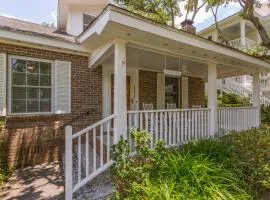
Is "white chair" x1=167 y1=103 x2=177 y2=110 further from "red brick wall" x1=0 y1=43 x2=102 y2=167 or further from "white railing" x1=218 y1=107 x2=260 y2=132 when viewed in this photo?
"red brick wall" x1=0 y1=43 x2=102 y2=167

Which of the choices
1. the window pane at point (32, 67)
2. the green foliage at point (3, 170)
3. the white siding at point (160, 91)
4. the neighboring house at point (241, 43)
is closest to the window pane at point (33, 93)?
the window pane at point (32, 67)

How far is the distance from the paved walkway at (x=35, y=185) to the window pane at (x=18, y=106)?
1.67 metres

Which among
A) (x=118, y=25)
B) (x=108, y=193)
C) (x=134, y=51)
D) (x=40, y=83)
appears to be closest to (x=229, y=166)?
(x=108, y=193)

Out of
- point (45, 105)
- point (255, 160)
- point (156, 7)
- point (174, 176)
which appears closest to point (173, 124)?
point (255, 160)

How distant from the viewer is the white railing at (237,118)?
7613 millimetres

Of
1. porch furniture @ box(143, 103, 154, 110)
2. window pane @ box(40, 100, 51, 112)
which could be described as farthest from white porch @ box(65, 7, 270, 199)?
window pane @ box(40, 100, 51, 112)

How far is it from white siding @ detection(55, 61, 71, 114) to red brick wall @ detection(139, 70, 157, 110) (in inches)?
123

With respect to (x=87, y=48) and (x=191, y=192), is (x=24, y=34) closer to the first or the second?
(x=87, y=48)

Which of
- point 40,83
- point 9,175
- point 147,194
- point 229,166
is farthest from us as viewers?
point 40,83

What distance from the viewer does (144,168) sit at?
12.2 feet

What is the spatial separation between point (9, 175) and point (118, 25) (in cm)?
419

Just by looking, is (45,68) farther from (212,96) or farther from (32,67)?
(212,96)

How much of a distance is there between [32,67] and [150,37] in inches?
147

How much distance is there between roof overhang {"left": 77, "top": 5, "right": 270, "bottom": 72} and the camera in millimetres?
4141
